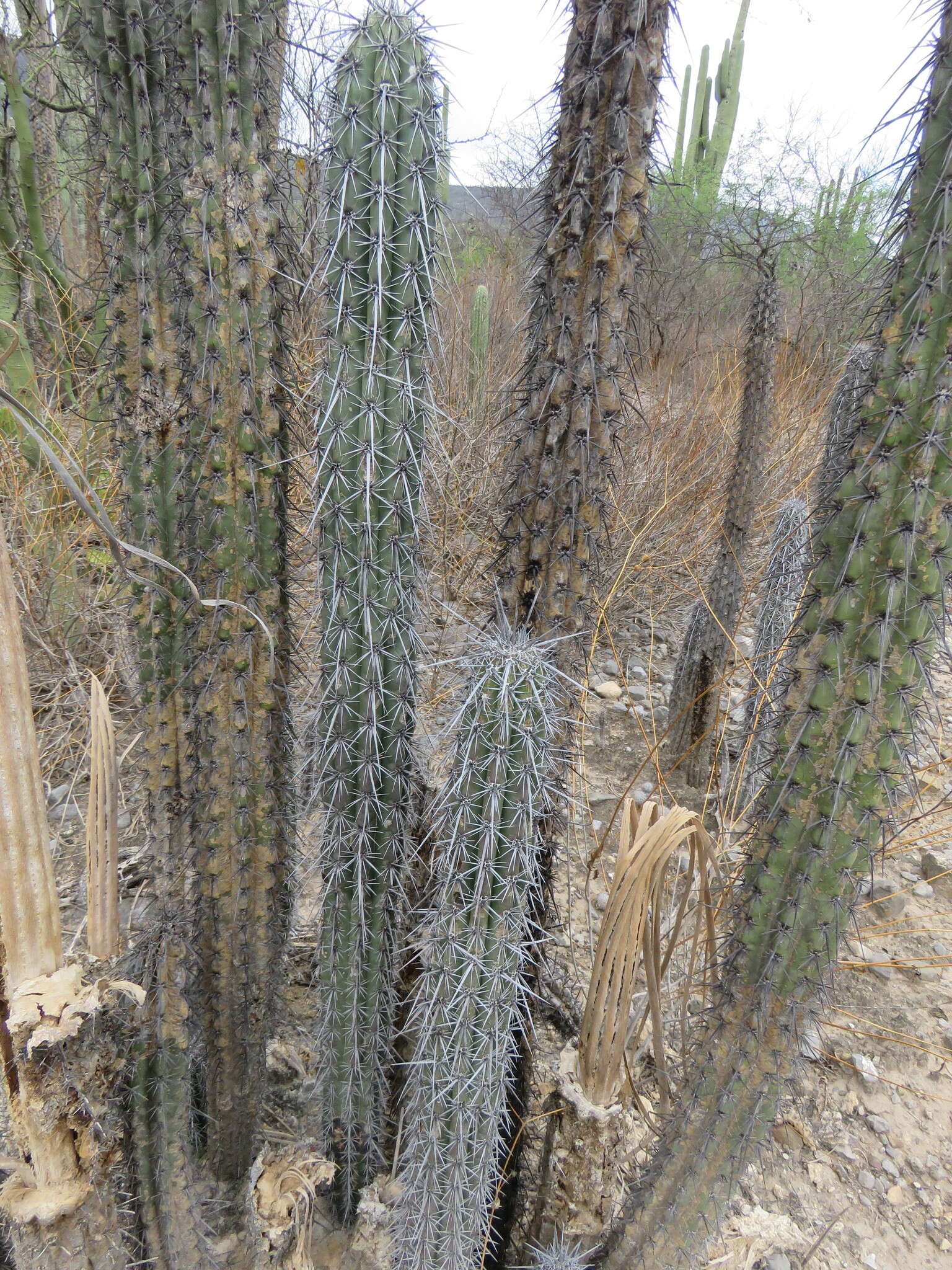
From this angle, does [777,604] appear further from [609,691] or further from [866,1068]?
[866,1068]

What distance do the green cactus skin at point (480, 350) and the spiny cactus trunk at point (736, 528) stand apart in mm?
1713

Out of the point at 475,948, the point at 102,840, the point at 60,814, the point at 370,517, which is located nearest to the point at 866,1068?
the point at 475,948

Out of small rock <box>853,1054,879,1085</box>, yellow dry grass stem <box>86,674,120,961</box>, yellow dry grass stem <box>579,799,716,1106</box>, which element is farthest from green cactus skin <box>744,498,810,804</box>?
yellow dry grass stem <box>86,674,120,961</box>

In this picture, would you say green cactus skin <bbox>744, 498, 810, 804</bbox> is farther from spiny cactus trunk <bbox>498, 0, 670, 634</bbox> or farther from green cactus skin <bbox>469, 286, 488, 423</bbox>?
green cactus skin <bbox>469, 286, 488, 423</bbox>

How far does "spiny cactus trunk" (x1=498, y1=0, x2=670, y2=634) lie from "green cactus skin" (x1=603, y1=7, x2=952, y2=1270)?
454mm

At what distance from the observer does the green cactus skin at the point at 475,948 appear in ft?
4.13

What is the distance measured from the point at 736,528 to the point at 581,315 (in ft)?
7.72

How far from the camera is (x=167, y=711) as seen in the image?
5.23ft

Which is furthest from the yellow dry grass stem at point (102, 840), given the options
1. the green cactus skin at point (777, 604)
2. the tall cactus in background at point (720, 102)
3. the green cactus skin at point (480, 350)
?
the tall cactus in background at point (720, 102)

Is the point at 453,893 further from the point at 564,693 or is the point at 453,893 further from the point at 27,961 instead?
the point at 27,961

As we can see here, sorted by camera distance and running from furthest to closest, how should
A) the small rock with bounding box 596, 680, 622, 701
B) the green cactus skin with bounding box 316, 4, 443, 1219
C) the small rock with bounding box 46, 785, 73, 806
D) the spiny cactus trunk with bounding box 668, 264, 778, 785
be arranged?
the small rock with bounding box 596, 680, 622, 701, the spiny cactus trunk with bounding box 668, 264, 778, 785, the small rock with bounding box 46, 785, 73, 806, the green cactus skin with bounding box 316, 4, 443, 1219

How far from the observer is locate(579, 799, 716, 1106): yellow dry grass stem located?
1.31 meters

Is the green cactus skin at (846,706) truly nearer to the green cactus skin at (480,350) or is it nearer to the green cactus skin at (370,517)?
the green cactus skin at (370,517)

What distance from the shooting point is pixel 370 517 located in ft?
4.54
